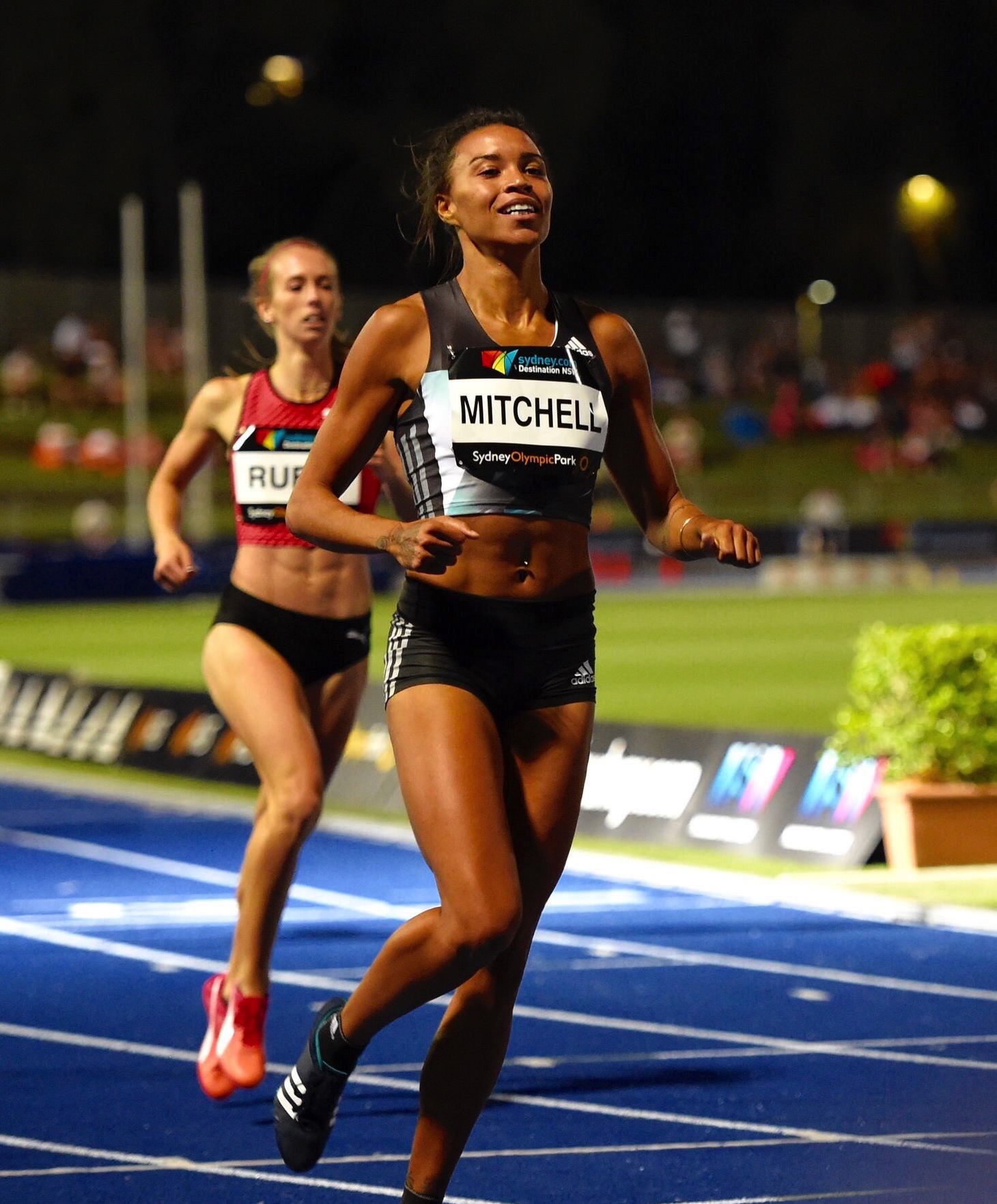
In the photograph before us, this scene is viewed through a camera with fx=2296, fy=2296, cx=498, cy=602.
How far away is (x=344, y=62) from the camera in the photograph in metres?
61.2

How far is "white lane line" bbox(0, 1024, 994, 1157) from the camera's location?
5.65 m

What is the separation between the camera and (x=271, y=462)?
6.86 meters

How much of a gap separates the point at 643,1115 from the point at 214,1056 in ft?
3.85

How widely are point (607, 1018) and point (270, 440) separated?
2.18m

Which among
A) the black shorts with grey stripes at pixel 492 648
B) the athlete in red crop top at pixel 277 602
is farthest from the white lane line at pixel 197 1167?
the black shorts with grey stripes at pixel 492 648

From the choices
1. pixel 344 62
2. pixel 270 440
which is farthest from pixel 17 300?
pixel 270 440

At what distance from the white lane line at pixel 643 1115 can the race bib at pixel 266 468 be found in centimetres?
165

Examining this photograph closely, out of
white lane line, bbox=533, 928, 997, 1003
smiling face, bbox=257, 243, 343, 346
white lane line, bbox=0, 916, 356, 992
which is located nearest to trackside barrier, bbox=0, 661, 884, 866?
white lane line, bbox=0, 916, 356, 992

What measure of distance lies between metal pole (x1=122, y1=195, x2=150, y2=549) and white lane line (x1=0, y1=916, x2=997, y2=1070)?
99.9 ft

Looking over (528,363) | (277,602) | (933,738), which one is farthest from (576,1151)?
(933,738)

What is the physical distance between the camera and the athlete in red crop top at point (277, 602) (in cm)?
645

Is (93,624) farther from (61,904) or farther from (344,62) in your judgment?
(344,62)

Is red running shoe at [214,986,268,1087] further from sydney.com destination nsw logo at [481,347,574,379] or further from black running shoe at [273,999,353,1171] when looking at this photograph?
sydney.com destination nsw logo at [481,347,574,379]

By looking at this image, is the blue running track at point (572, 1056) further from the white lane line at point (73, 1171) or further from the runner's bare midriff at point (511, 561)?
the runner's bare midriff at point (511, 561)
